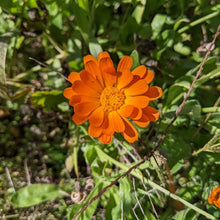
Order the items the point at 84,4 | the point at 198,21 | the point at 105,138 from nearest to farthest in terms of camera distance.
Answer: the point at 105,138 → the point at 84,4 → the point at 198,21

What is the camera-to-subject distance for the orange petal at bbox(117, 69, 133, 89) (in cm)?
150

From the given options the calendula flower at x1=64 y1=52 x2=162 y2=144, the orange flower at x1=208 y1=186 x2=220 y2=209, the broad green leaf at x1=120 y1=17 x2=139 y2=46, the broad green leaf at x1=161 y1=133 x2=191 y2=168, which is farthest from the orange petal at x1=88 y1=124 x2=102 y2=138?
the broad green leaf at x1=120 y1=17 x2=139 y2=46

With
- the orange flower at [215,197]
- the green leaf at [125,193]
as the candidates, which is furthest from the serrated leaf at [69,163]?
the orange flower at [215,197]

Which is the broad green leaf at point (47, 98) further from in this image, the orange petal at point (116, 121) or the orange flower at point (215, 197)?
the orange flower at point (215, 197)

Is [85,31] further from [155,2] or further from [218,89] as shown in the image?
[218,89]

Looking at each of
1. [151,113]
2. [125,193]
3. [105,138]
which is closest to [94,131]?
[105,138]

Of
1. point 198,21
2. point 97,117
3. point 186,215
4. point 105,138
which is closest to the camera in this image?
point 105,138

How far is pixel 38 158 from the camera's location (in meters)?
2.32

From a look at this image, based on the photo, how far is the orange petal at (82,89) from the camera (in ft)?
4.77

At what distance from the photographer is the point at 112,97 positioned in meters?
1.73

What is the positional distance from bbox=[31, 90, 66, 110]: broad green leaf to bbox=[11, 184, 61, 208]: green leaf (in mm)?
703

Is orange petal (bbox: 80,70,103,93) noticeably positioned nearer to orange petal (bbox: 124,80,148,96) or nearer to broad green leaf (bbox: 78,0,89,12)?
orange petal (bbox: 124,80,148,96)

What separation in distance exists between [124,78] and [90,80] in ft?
0.62

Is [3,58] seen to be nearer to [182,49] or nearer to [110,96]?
[110,96]
